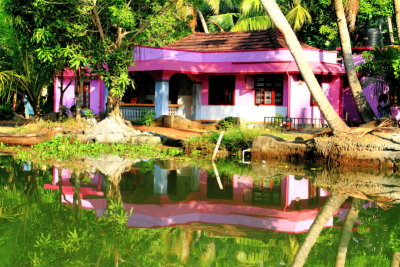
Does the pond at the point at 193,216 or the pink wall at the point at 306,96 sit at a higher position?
the pink wall at the point at 306,96

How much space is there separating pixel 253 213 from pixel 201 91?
65.0 feet

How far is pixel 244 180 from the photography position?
13859 mm

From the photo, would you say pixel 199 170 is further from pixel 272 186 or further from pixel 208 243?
pixel 208 243

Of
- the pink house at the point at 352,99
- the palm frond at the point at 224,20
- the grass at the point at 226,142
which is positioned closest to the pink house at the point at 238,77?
the pink house at the point at 352,99

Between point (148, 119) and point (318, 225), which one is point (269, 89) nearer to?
point (148, 119)

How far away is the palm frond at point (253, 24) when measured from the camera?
37.6 metres

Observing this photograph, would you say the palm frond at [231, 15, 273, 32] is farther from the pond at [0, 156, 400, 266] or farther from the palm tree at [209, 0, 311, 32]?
the pond at [0, 156, 400, 266]

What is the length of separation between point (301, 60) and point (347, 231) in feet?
27.5

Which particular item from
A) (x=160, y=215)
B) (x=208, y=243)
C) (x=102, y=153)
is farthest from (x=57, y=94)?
(x=208, y=243)

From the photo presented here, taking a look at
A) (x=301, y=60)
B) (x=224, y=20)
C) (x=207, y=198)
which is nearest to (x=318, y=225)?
(x=207, y=198)

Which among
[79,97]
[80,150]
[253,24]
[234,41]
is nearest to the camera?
[80,150]

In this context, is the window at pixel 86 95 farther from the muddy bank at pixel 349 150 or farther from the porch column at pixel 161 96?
the muddy bank at pixel 349 150

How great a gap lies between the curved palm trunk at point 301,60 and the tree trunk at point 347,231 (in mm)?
5705

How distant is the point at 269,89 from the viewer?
27.9 metres
